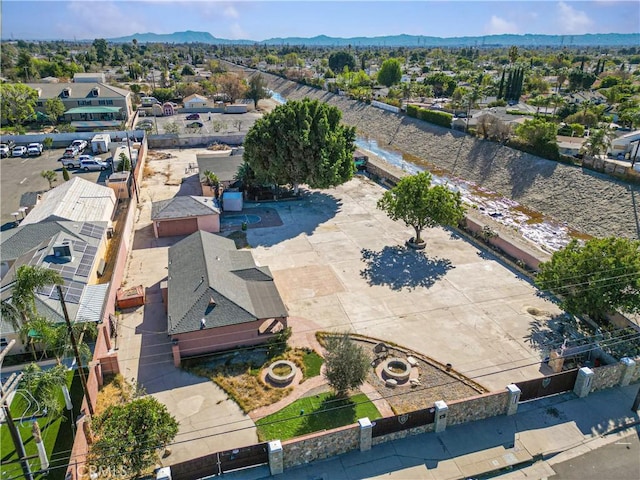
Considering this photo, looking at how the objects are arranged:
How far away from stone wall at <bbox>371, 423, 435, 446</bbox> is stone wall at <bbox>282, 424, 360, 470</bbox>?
0.85 m

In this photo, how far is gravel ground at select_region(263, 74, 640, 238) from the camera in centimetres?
4019

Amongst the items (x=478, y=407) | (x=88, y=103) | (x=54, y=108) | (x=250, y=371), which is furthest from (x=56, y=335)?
(x=88, y=103)

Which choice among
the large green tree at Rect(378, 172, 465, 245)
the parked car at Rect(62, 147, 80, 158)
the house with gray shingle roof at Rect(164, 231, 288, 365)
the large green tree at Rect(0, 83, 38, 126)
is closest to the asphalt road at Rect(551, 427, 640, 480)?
the house with gray shingle roof at Rect(164, 231, 288, 365)

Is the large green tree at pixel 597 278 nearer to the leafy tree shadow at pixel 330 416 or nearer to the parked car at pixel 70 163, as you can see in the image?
the leafy tree shadow at pixel 330 416

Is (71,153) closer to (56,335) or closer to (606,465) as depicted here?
(56,335)

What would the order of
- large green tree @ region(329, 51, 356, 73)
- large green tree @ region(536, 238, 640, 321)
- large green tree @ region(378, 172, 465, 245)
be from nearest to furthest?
large green tree @ region(536, 238, 640, 321) < large green tree @ region(378, 172, 465, 245) < large green tree @ region(329, 51, 356, 73)

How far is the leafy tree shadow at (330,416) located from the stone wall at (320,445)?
84.6 inches

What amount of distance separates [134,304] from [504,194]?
41.4 m

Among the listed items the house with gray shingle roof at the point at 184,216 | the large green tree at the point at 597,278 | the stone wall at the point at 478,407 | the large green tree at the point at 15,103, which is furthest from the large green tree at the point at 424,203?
the large green tree at the point at 15,103

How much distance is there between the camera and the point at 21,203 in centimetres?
3788

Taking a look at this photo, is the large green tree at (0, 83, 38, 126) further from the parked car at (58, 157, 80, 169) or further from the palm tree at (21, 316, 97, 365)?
the palm tree at (21, 316, 97, 365)

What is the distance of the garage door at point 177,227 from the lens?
3509 centimetres

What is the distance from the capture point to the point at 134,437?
47.5 feet

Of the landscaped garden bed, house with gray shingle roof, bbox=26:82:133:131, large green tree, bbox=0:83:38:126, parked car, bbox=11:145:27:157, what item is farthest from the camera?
house with gray shingle roof, bbox=26:82:133:131
